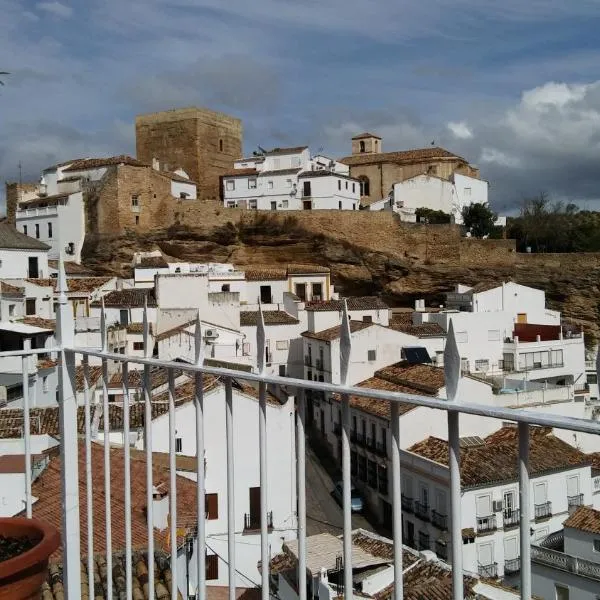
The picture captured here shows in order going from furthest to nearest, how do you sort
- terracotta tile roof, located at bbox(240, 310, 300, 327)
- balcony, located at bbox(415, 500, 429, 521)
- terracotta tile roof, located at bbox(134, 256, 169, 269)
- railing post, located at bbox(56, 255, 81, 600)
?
terracotta tile roof, located at bbox(134, 256, 169, 269), terracotta tile roof, located at bbox(240, 310, 300, 327), railing post, located at bbox(56, 255, 81, 600), balcony, located at bbox(415, 500, 429, 521)

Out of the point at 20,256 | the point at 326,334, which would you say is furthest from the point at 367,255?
the point at 20,256

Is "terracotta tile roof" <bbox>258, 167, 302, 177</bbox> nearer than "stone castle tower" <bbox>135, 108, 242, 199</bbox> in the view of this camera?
Yes

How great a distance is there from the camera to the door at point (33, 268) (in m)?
22.7

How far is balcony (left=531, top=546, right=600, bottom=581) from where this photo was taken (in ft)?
5.02

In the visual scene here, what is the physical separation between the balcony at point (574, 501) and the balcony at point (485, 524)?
0.80 ft

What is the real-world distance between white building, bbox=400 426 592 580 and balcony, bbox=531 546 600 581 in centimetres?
5

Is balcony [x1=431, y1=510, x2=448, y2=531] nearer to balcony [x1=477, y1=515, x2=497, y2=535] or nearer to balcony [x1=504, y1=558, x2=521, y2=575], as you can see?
balcony [x1=477, y1=515, x2=497, y2=535]

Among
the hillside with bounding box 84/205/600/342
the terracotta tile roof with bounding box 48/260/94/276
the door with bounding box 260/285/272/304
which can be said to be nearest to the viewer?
the door with bounding box 260/285/272/304

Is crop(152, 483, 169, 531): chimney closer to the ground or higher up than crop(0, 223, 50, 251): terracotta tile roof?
closer to the ground

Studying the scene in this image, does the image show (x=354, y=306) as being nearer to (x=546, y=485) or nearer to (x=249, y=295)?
(x=249, y=295)

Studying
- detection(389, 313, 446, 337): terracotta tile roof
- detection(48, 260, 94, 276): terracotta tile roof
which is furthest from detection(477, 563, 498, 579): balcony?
detection(48, 260, 94, 276): terracotta tile roof

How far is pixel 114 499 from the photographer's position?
175 inches

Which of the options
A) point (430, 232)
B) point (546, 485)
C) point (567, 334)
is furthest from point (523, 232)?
point (546, 485)

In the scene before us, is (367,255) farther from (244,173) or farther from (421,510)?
(421,510)
